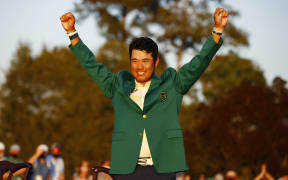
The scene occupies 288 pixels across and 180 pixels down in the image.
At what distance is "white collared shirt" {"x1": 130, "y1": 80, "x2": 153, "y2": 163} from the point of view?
12.6 ft

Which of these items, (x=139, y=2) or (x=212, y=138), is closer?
(x=212, y=138)

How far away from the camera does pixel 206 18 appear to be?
33812 mm

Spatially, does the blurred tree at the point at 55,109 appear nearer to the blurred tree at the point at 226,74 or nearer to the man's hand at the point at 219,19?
the blurred tree at the point at 226,74

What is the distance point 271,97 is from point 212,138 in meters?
3.95

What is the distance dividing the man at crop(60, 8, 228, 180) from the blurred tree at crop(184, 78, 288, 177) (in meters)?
27.0

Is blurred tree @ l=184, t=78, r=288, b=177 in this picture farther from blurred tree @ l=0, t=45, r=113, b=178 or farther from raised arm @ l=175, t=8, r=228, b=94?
raised arm @ l=175, t=8, r=228, b=94

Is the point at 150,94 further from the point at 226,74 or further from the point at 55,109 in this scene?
the point at 226,74

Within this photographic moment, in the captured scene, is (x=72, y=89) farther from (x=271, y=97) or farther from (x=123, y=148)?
(x=123, y=148)

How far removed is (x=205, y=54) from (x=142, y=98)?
0.53m

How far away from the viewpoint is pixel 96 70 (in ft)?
13.4

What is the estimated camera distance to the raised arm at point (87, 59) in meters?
4.05

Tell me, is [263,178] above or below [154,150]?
above

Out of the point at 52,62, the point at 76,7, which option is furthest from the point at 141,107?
the point at 76,7

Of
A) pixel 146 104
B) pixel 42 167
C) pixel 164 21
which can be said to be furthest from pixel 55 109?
pixel 146 104
